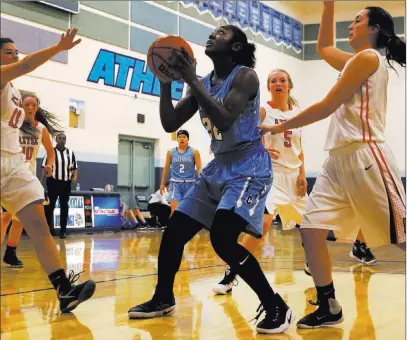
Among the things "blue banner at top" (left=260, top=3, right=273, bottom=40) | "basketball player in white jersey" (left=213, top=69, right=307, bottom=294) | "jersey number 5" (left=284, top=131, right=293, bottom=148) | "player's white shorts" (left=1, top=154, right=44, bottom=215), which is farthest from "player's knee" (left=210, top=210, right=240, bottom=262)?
"blue banner at top" (left=260, top=3, right=273, bottom=40)

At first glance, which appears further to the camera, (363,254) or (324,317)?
(363,254)

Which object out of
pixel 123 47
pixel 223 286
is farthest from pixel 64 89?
pixel 223 286

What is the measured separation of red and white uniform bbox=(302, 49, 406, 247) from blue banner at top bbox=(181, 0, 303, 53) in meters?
12.5

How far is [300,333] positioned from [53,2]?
824 cm

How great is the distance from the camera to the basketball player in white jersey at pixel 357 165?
2.91 meters

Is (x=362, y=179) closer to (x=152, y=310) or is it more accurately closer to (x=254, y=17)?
(x=152, y=310)

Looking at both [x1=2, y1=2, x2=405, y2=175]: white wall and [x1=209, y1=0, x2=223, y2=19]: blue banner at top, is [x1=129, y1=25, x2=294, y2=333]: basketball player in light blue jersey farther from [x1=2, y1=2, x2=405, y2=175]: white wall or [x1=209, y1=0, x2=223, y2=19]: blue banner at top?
[x1=209, y1=0, x2=223, y2=19]: blue banner at top

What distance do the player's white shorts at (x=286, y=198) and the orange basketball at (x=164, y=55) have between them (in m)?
2.43

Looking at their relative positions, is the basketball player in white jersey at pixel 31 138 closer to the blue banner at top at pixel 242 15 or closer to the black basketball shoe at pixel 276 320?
the black basketball shoe at pixel 276 320

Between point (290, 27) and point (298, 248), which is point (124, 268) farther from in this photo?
point (290, 27)

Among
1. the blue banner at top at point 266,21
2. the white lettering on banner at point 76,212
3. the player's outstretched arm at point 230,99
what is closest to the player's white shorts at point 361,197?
the player's outstretched arm at point 230,99

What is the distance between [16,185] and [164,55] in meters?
1.23

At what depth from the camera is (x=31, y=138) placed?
2.83m

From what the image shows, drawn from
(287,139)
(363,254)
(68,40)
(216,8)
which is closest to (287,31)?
(216,8)
